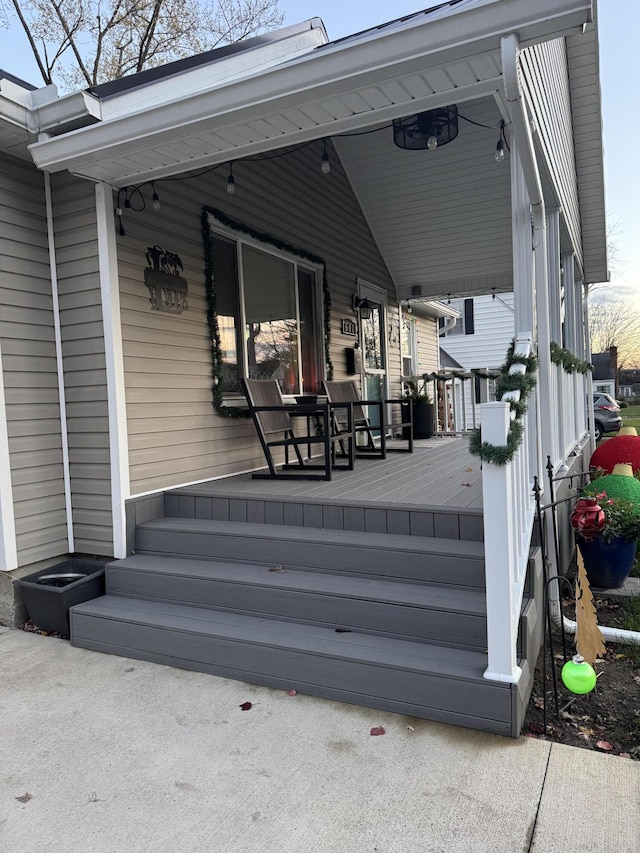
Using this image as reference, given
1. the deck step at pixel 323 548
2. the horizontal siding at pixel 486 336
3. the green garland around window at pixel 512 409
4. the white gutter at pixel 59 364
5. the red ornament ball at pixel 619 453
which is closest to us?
the green garland around window at pixel 512 409

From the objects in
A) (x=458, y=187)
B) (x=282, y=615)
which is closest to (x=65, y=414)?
(x=282, y=615)

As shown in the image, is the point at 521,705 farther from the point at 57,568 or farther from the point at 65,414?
the point at 65,414

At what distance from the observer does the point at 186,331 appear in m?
4.07

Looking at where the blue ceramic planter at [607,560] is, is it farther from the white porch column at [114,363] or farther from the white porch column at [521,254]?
the white porch column at [114,363]

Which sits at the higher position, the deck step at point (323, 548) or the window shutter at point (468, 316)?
the window shutter at point (468, 316)

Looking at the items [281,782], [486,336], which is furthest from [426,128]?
[486,336]

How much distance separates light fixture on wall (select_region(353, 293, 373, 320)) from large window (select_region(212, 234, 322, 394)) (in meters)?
0.92

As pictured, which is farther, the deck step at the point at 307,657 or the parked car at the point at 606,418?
the parked car at the point at 606,418

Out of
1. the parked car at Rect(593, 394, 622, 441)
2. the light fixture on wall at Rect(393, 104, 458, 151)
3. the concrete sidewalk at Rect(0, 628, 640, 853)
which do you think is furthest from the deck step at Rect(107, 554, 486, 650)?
the parked car at Rect(593, 394, 622, 441)

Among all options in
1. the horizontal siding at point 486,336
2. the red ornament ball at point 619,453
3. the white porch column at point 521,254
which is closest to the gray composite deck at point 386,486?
the white porch column at point 521,254

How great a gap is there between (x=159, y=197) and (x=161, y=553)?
7.69 feet

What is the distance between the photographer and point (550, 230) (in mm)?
4398

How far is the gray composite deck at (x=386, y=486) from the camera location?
331 centimetres

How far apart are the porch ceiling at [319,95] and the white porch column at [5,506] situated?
1419mm
